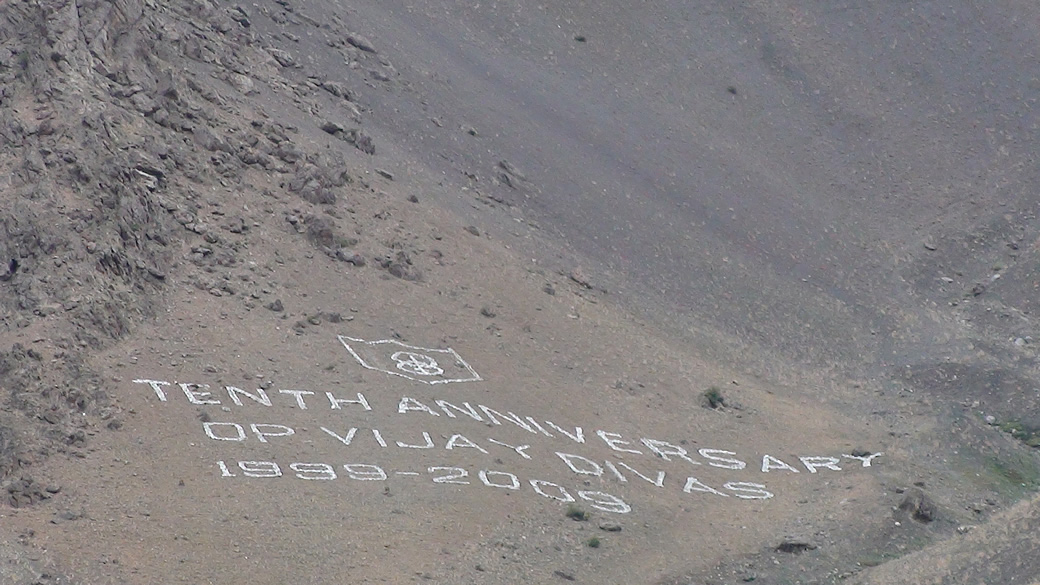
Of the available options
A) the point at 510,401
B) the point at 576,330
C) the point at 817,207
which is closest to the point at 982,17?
the point at 817,207

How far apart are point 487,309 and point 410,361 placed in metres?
2.95

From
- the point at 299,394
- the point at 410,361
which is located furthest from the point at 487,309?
the point at 299,394

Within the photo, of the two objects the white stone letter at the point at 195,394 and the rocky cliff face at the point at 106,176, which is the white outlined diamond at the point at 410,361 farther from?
A: the white stone letter at the point at 195,394

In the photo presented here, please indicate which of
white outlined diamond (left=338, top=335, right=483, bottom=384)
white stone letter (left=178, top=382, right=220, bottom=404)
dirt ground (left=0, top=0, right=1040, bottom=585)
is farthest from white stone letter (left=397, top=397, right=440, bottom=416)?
white stone letter (left=178, top=382, right=220, bottom=404)

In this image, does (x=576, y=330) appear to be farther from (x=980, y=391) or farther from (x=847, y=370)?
(x=980, y=391)

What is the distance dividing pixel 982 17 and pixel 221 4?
26.6 m

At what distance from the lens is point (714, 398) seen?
30.0 meters

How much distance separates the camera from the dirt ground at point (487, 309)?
23219 millimetres

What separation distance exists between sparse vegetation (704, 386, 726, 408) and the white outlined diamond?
4.80 meters

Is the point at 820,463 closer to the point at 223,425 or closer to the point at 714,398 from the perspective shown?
the point at 714,398

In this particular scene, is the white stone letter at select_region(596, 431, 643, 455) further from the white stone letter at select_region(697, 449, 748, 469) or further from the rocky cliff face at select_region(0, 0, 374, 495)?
the rocky cliff face at select_region(0, 0, 374, 495)

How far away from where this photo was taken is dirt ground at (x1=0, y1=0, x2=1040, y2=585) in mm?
23219

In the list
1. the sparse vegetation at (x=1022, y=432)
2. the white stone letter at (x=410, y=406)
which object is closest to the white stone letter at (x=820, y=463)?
the sparse vegetation at (x=1022, y=432)

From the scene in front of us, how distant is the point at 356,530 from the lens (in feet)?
74.3
